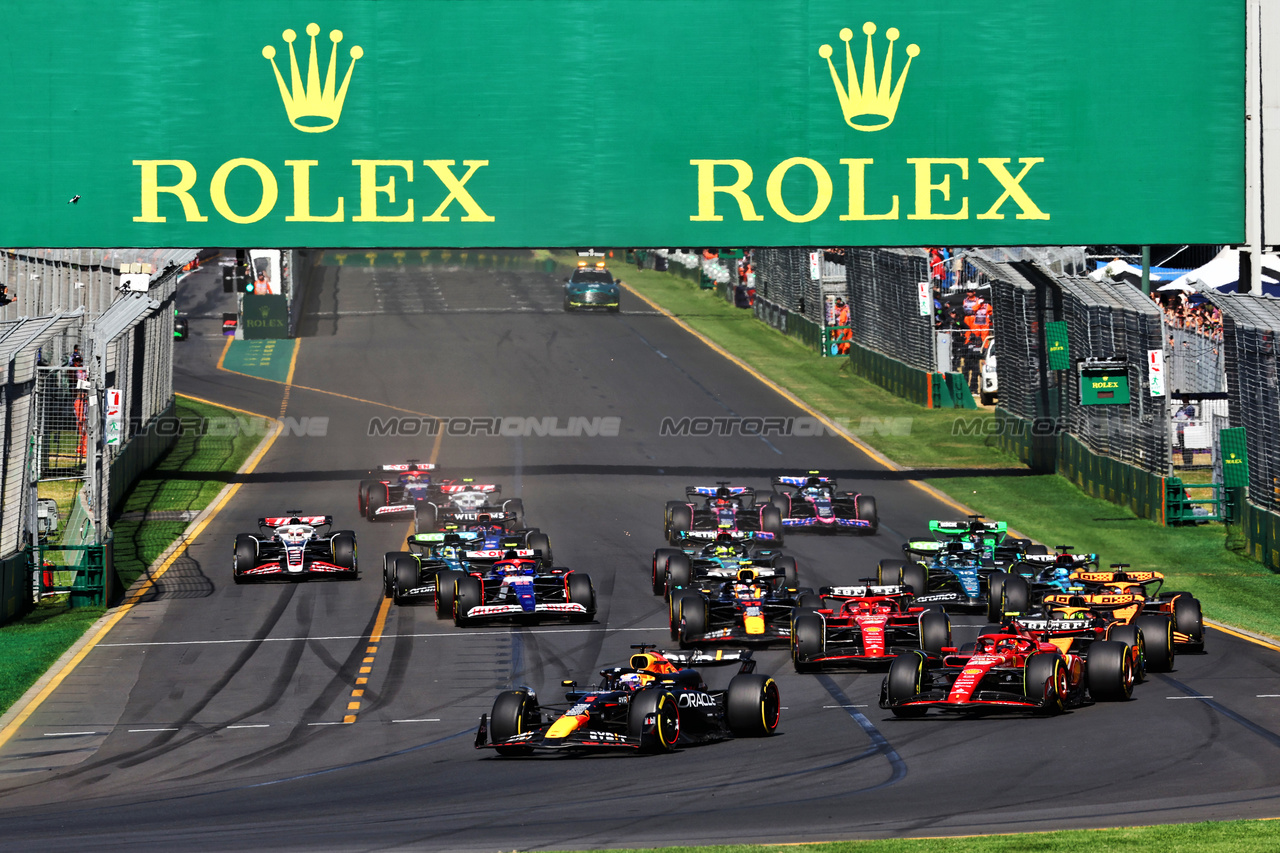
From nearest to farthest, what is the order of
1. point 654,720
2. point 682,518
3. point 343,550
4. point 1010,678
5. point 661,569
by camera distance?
point 654,720 → point 1010,678 → point 661,569 → point 343,550 → point 682,518

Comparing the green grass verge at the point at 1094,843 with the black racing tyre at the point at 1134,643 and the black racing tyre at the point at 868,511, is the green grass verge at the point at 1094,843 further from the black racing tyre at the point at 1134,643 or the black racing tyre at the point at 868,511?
the black racing tyre at the point at 868,511

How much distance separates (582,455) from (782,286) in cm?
2798

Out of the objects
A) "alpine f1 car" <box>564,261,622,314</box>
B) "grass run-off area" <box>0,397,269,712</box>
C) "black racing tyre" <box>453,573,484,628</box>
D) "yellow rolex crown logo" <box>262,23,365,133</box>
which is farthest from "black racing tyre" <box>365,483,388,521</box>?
"alpine f1 car" <box>564,261,622,314</box>

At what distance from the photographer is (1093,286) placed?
127 feet

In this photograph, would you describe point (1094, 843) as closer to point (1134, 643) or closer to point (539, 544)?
point (1134, 643)

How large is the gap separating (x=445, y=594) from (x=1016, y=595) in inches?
320

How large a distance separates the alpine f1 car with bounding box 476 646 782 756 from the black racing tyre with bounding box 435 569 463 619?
276 inches

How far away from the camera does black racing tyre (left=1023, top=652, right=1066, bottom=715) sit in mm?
18141

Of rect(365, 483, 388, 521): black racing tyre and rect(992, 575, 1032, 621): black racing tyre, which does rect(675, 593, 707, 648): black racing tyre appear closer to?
rect(992, 575, 1032, 621): black racing tyre

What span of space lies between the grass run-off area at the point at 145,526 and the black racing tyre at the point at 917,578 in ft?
39.2

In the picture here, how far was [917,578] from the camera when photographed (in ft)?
82.1

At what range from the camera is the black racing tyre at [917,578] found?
81.7 feet

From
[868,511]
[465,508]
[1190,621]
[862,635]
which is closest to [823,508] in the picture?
[868,511]

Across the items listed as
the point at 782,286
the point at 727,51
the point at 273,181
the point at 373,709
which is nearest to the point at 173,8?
the point at 273,181
